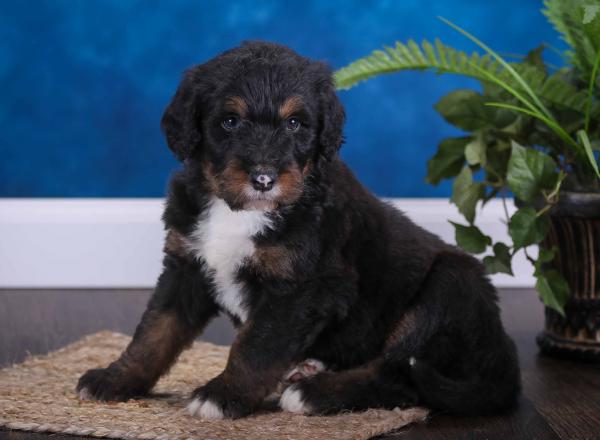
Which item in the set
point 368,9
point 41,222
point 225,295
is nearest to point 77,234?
point 41,222

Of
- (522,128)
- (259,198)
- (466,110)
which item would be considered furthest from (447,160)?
(259,198)

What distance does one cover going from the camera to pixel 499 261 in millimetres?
3512

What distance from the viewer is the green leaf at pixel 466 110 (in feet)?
12.3

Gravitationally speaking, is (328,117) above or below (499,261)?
above

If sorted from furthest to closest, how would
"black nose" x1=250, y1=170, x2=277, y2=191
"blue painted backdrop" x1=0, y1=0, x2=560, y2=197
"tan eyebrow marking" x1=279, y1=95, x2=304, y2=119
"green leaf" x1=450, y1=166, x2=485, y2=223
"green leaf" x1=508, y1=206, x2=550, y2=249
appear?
1. "blue painted backdrop" x1=0, y1=0, x2=560, y2=197
2. "green leaf" x1=450, y1=166, x2=485, y2=223
3. "green leaf" x1=508, y1=206, x2=550, y2=249
4. "tan eyebrow marking" x1=279, y1=95, x2=304, y2=119
5. "black nose" x1=250, y1=170, x2=277, y2=191

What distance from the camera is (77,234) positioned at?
4844 millimetres

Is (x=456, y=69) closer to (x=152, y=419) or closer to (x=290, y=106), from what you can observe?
(x=290, y=106)

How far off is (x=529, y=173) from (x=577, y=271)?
0.49m

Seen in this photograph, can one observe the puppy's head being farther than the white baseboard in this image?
No

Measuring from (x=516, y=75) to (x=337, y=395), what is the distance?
4.42ft

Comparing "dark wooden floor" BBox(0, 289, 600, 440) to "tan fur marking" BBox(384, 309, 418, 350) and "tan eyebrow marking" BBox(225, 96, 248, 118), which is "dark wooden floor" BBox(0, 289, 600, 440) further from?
"tan eyebrow marking" BBox(225, 96, 248, 118)

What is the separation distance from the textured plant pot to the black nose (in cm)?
145

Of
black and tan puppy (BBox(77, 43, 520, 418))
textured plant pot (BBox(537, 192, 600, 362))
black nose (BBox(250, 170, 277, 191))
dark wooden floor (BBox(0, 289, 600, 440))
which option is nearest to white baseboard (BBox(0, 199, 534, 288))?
dark wooden floor (BBox(0, 289, 600, 440))

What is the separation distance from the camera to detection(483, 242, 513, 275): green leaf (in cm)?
350
